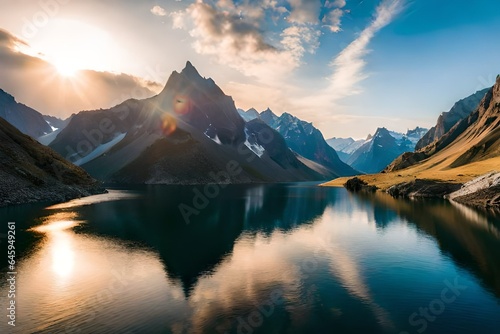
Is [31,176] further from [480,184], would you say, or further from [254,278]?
[480,184]

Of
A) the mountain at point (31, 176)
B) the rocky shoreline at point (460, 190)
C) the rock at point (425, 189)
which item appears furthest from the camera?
the rock at point (425, 189)

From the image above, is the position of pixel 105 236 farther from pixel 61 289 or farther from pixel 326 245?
pixel 326 245

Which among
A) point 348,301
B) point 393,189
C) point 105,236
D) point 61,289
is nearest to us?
point 348,301

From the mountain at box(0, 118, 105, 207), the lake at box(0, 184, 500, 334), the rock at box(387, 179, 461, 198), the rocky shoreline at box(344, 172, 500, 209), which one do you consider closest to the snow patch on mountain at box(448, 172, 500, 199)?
the rocky shoreline at box(344, 172, 500, 209)

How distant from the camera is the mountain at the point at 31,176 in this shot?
108750 mm

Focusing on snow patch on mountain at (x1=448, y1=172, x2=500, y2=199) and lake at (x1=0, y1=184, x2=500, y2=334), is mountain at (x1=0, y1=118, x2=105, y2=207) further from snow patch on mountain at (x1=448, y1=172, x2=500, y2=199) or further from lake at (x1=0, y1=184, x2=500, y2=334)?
snow patch on mountain at (x1=448, y1=172, x2=500, y2=199)

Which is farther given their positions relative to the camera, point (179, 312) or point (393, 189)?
point (393, 189)

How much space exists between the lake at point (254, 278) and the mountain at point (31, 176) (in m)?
44.1

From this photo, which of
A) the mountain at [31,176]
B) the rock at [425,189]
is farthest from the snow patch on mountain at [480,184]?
the mountain at [31,176]

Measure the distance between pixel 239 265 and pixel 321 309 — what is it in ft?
55.2

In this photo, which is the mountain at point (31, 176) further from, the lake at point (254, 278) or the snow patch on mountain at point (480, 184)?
the snow patch on mountain at point (480, 184)

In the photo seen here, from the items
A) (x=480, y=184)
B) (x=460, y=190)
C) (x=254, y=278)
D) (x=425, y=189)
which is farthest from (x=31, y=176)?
(x=460, y=190)

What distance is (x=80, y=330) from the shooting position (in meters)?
25.6

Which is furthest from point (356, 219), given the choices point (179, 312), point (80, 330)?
point (80, 330)
